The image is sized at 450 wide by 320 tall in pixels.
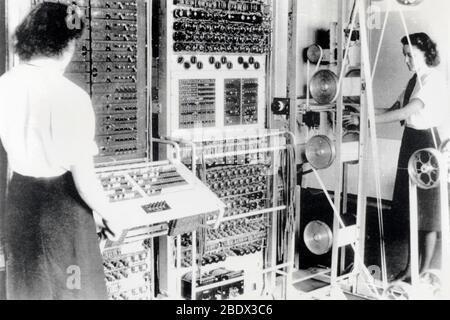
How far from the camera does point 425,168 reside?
3.74m

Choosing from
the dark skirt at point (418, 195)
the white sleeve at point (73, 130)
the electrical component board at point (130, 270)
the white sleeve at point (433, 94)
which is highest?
the white sleeve at point (433, 94)

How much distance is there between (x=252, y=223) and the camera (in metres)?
4.16

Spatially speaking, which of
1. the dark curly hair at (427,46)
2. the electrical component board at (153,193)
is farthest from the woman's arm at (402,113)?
the electrical component board at (153,193)

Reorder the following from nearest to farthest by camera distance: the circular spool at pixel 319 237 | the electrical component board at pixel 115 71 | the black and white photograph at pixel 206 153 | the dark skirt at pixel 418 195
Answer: the black and white photograph at pixel 206 153 < the electrical component board at pixel 115 71 < the dark skirt at pixel 418 195 < the circular spool at pixel 319 237

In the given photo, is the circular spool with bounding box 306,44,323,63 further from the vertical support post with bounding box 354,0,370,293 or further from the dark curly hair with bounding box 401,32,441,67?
the dark curly hair with bounding box 401,32,441,67

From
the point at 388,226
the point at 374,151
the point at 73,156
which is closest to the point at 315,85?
the point at 374,151

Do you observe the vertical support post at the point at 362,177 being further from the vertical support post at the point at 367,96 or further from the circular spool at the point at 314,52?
the circular spool at the point at 314,52

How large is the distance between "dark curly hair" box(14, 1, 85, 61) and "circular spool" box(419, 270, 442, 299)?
282cm

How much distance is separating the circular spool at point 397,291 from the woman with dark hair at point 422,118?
6cm

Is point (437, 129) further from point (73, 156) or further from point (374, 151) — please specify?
point (73, 156)

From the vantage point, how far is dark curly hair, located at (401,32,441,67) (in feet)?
12.9

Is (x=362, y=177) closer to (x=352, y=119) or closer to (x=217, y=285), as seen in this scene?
(x=352, y=119)

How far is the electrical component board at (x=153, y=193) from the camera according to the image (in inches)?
118

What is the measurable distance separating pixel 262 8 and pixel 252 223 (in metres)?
1.46
